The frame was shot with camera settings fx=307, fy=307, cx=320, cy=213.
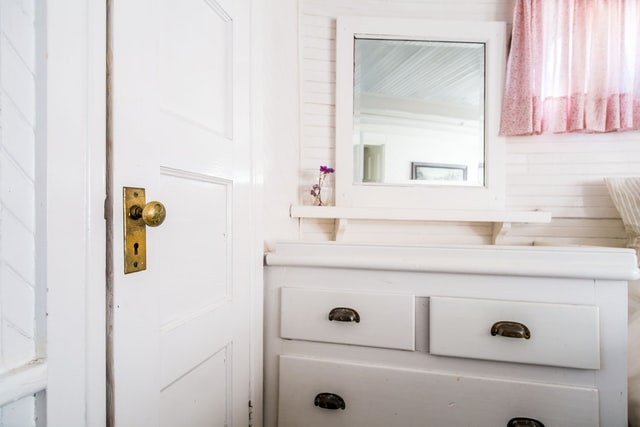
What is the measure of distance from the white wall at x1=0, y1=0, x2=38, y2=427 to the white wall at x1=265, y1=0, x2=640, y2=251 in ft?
3.14

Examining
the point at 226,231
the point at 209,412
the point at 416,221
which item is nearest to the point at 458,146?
the point at 416,221

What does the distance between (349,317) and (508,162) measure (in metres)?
1.14

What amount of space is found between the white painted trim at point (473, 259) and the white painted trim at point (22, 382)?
26.4 inches

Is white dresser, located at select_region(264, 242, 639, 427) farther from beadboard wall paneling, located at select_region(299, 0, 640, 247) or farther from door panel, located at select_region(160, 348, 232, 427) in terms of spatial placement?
beadboard wall paneling, located at select_region(299, 0, 640, 247)

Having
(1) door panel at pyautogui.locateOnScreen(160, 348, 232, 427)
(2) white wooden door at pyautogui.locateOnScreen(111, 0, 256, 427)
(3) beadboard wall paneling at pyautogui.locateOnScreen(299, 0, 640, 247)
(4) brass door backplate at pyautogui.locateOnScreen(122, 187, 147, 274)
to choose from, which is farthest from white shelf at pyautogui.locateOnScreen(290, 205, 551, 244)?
(4) brass door backplate at pyautogui.locateOnScreen(122, 187, 147, 274)

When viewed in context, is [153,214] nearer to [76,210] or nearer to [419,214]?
[76,210]

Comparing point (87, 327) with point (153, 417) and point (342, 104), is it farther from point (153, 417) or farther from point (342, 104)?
point (342, 104)

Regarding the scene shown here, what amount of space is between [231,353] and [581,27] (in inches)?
78.2

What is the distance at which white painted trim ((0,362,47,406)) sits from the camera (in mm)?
359

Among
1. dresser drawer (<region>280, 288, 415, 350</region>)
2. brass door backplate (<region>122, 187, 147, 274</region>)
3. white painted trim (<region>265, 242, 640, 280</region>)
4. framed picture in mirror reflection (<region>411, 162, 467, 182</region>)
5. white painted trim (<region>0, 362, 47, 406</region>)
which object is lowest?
dresser drawer (<region>280, 288, 415, 350</region>)

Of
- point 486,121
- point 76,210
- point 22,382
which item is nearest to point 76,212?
point 76,210

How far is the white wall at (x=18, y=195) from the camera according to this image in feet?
1.23

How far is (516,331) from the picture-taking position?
86 centimetres

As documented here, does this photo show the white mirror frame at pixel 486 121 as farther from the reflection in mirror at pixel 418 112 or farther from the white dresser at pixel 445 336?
the white dresser at pixel 445 336
